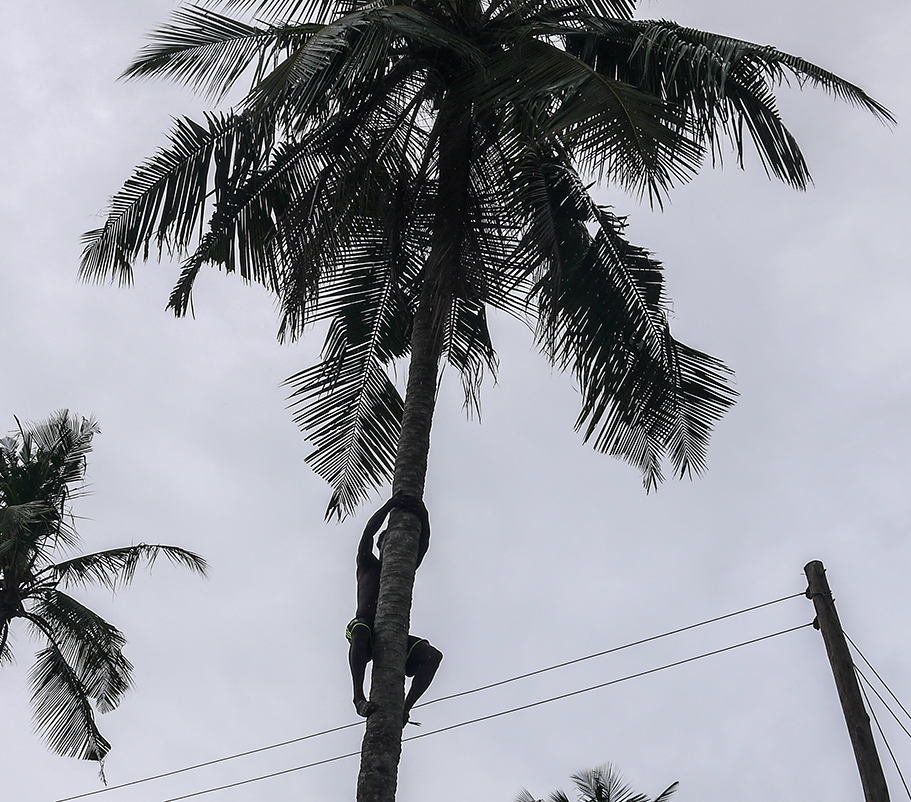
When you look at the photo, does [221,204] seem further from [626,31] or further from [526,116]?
[626,31]

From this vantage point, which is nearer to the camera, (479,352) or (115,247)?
(115,247)

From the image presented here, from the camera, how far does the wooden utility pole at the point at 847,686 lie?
8.64m

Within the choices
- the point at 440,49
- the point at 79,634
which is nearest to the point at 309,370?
the point at 440,49

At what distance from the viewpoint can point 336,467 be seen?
9484 mm

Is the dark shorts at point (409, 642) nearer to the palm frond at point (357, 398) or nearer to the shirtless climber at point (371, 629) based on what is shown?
the shirtless climber at point (371, 629)

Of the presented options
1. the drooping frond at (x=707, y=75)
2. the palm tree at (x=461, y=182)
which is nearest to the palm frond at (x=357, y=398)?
the palm tree at (x=461, y=182)

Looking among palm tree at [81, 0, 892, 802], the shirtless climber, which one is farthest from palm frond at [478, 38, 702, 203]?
the shirtless climber

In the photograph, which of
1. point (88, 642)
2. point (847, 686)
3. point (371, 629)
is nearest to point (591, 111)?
point (371, 629)

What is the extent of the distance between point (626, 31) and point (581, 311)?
2297 millimetres

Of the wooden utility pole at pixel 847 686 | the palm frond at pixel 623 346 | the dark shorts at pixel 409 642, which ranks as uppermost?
the palm frond at pixel 623 346

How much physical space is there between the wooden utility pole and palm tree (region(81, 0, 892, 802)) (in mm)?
1931

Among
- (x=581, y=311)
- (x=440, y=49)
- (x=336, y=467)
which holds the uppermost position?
(x=440, y=49)

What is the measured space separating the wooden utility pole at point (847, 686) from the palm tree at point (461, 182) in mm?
1931

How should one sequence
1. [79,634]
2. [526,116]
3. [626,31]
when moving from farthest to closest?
1. [79,634]
2. [626,31]
3. [526,116]
